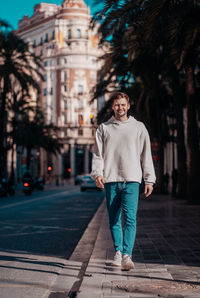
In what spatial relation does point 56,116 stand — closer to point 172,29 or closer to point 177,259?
point 172,29

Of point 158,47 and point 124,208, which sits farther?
point 158,47

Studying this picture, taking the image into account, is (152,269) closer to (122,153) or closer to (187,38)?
(122,153)

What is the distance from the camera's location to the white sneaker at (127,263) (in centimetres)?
645

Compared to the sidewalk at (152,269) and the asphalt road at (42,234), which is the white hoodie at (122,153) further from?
the asphalt road at (42,234)

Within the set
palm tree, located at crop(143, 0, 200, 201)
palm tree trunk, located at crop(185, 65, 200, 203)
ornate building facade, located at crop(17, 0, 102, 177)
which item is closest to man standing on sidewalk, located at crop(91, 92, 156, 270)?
palm tree, located at crop(143, 0, 200, 201)

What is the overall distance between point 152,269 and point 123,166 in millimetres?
1211

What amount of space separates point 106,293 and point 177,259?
234cm

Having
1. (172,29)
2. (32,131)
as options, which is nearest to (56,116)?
(32,131)

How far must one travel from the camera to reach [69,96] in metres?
117

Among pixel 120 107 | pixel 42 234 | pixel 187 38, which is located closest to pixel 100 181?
pixel 120 107

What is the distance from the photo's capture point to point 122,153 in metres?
6.60

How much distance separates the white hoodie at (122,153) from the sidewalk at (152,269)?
1.03 m

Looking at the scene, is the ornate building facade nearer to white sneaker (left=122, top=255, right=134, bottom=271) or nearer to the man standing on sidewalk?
the man standing on sidewalk

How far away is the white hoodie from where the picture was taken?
6574 mm
